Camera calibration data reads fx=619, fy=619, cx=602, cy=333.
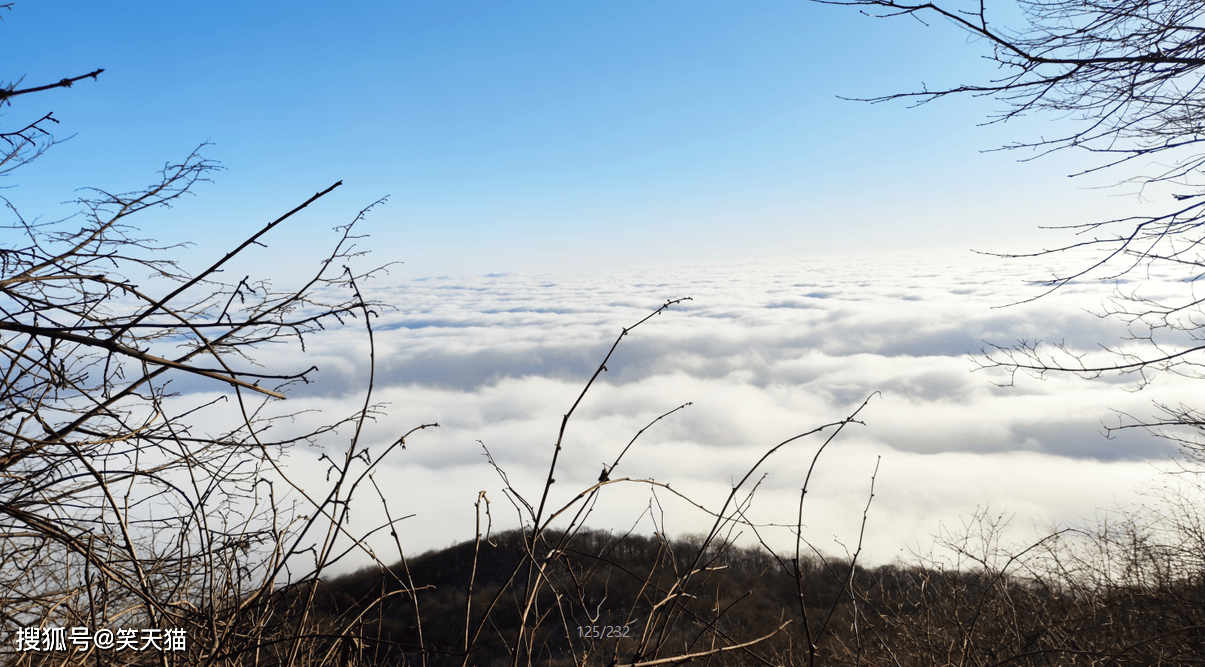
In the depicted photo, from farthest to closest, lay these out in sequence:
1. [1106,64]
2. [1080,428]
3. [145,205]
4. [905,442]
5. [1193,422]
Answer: [905,442] → [1080,428] → [1193,422] → [145,205] → [1106,64]

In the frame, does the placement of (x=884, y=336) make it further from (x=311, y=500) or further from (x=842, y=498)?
(x=311, y=500)

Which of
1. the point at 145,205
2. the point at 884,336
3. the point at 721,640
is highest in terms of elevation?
the point at 884,336

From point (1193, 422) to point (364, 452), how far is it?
8755 mm

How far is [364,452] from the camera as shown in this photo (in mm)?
1774

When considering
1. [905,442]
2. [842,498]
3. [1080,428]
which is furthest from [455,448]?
[1080,428]

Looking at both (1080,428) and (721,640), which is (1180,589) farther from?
(1080,428)

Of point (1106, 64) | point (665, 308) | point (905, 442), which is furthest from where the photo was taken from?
point (905, 442)

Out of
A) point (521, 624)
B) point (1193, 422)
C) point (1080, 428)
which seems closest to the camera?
point (521, 624)

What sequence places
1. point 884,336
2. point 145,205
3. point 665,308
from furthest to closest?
point 884,336 < point 145,205 < point 665,308

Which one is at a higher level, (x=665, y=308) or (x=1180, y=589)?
(x=665, y=308)

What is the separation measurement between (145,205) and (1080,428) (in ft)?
630

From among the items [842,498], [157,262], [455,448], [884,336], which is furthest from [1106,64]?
[884,336]

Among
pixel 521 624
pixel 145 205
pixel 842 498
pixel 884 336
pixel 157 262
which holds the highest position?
pixel 884 336

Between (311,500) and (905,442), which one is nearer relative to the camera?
(311,500)
